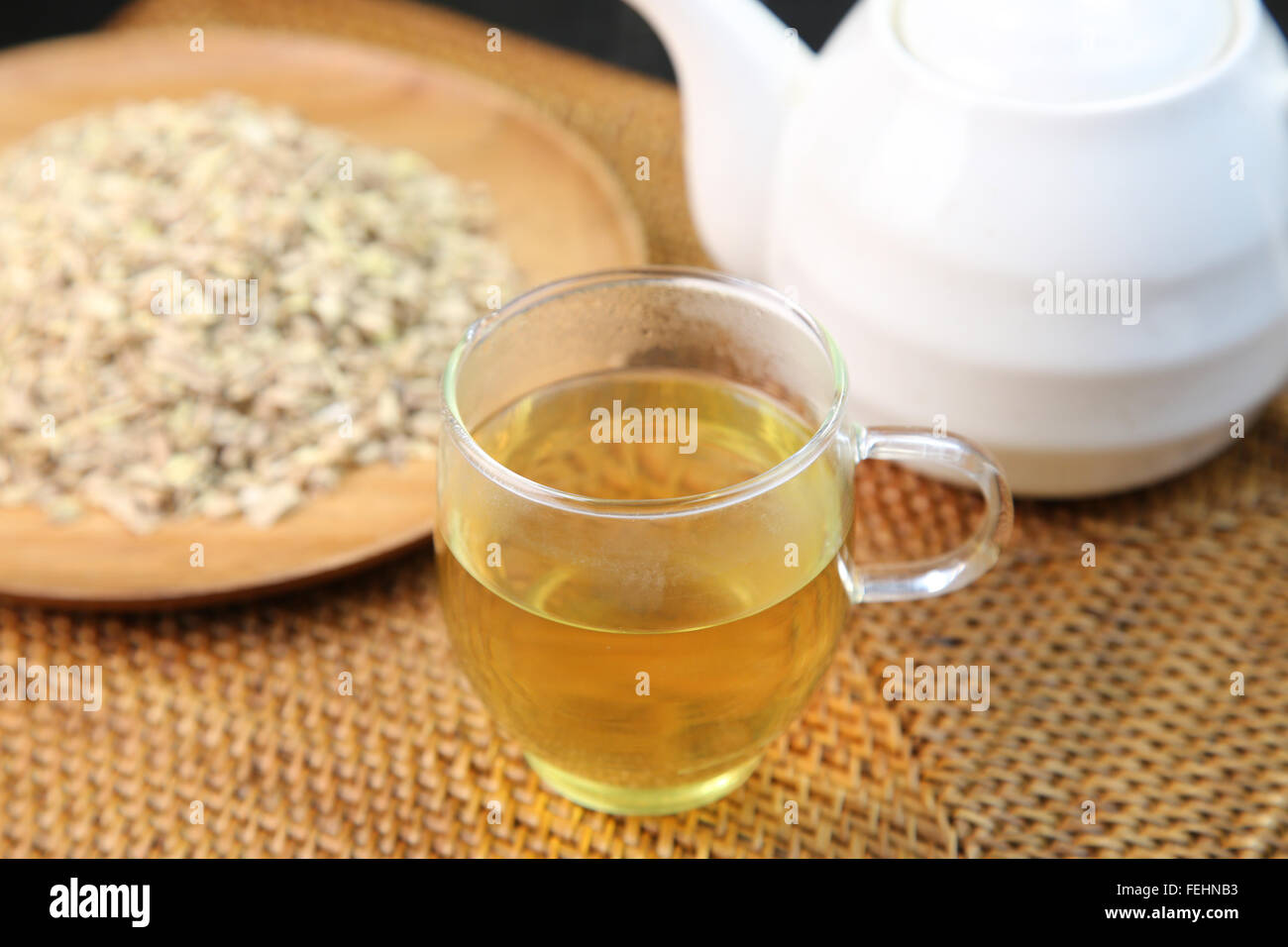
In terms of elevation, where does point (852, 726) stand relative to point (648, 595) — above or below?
below

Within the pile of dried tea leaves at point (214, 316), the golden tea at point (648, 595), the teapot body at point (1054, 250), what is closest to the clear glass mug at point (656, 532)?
the golden tea at point (648, 595)

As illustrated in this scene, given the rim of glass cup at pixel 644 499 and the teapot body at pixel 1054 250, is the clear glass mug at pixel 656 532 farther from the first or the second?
the teapot body at pixel 1054 250

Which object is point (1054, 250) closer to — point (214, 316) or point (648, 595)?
point (648, 595)

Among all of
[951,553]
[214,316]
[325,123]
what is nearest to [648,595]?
[951,553]

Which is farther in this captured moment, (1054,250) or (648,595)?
(1054,250)

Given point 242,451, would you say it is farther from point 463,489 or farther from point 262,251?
point 463,489

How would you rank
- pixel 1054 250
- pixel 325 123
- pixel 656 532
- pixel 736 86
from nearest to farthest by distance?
pixel 656 532
pixel 1054 250
pixel 736 86
pixel 325 123

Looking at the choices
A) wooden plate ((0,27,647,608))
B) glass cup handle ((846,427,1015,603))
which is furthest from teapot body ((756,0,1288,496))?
wooden plate ((0,27,647,608))
